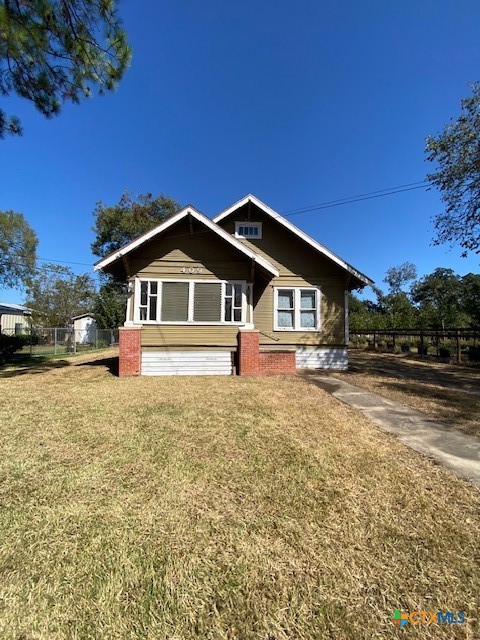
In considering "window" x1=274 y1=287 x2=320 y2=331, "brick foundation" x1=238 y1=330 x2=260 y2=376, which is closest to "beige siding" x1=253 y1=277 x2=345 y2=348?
"window" x1=274 y1=287 x2=320 y2=331

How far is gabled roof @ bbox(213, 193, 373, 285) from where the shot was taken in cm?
1152

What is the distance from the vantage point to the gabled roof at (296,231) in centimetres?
1152

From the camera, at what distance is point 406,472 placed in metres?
3.37

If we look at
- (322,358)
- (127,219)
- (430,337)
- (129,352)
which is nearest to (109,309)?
(127,219)

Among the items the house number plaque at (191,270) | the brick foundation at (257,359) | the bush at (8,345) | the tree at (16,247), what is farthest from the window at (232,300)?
the tree at (16,247)

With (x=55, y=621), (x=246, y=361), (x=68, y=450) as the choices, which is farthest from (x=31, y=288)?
(x=55, y=621)

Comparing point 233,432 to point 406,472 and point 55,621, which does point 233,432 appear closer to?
point 406,472

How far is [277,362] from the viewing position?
9.92 m

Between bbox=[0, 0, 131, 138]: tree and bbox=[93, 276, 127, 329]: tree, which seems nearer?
bbox=[0, 0, 131, 138]: tree

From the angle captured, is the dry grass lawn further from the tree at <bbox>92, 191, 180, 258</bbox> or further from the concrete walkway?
the tree at <bbox>92, 191, 180, 258</bbox>

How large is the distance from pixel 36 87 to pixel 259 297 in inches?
339

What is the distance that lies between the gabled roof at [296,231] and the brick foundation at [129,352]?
5886 millimetres

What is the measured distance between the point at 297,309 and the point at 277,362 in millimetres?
3027

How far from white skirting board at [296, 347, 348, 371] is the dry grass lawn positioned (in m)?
7.31
